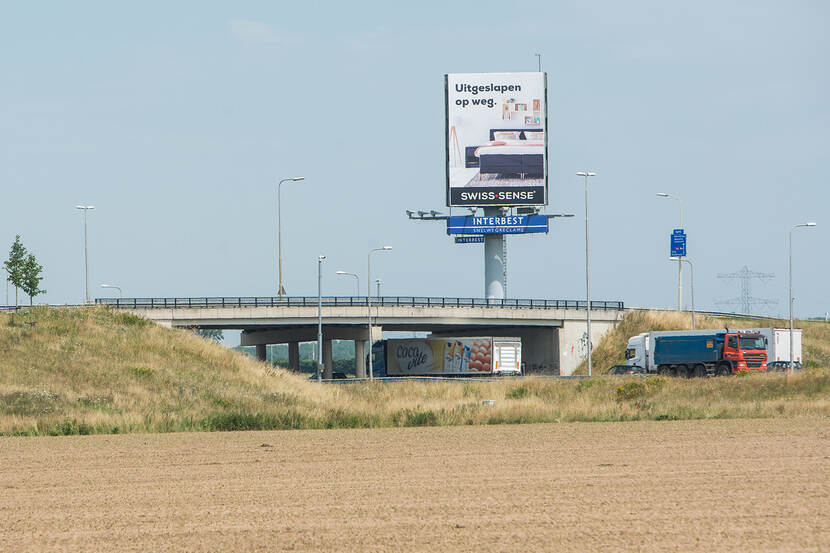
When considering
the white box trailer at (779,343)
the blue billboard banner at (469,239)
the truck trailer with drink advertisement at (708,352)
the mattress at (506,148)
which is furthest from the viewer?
the blue billboard banner at (469,239)

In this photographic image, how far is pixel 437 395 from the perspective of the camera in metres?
47.8

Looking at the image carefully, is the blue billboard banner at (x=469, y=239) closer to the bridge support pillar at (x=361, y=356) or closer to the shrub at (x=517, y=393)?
the bridge support pillar at (x=361, y=356)

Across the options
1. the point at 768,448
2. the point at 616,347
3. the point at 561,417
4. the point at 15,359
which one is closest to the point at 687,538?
the point at 768,448

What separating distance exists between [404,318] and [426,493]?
6459cm

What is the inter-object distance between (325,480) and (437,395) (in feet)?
96.9

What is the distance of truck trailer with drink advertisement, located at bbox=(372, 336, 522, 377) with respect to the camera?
77.1 meters

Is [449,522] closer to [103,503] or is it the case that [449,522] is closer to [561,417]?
[103,503]

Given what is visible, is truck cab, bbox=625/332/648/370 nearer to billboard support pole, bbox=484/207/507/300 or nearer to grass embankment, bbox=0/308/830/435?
grass embankment, bbox=0/308/830/435

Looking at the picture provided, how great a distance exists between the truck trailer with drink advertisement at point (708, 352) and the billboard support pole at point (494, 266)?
81.0 ft

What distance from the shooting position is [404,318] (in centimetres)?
8119

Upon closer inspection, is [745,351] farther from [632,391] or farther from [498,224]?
[498,224]

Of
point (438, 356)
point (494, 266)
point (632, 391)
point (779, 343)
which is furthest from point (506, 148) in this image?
point (632, 391)

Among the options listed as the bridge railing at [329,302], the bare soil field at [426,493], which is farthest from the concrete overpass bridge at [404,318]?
the bare soil field at [426,493]

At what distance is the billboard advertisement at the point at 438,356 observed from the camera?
77312 mm
